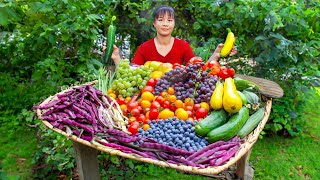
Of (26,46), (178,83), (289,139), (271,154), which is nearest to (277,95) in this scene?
(178,83)

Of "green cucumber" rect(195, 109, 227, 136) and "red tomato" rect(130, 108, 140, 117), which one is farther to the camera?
"red tomato" rect(130, 108, 140, 117)

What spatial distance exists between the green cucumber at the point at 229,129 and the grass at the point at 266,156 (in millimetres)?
1227

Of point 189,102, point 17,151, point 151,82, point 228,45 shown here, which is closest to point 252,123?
point 189,102

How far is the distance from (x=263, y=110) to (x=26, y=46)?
2.27m

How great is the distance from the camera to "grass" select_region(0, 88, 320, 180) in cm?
342

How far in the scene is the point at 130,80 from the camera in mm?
2602

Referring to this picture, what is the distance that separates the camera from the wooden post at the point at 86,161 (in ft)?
7.48

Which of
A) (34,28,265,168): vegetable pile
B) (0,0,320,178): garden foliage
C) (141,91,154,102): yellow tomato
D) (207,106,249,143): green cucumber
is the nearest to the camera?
(34,28,265,168): vegetable pile

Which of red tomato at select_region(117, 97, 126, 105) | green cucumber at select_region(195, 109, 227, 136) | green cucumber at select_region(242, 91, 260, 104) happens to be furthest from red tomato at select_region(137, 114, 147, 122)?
green cucumber at select_region(242, 91, 260, 104)

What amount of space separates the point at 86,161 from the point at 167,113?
0.63 m

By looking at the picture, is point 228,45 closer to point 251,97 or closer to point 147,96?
point 251,97

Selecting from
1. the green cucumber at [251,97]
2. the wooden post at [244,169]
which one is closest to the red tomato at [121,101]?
the green cucumber at [251,97]

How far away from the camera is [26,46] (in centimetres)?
345

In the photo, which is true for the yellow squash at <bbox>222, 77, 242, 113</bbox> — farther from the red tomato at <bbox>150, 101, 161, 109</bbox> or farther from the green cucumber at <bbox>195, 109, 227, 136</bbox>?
the red tomato at <bbox>150, 101, 161, 109</bbox>
